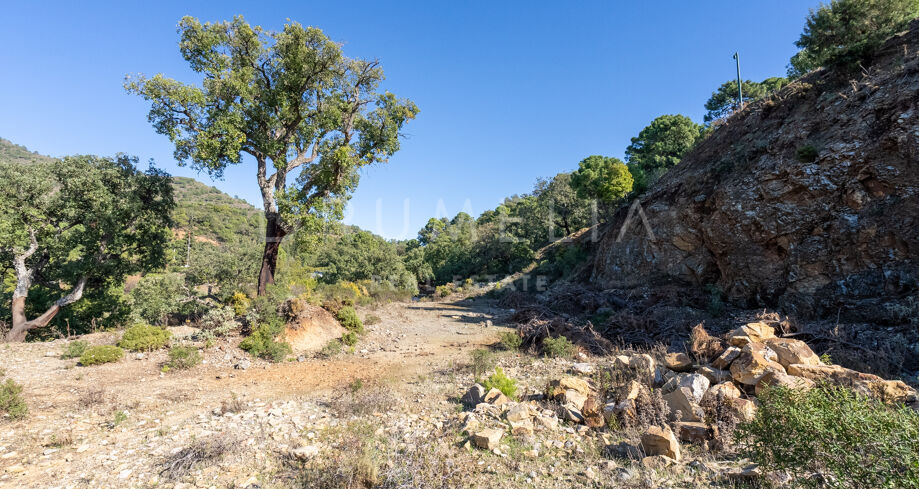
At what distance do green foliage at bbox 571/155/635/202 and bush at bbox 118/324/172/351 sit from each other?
898 inches

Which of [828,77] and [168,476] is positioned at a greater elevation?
[828,77]

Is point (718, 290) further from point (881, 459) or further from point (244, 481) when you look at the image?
point (244, 481)

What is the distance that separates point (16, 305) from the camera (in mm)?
9836

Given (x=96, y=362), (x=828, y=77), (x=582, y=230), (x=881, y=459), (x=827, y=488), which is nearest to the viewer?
(x=881, y=459)

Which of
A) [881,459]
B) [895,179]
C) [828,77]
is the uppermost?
[828,77]

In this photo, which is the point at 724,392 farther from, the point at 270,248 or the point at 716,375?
the point at 270,248

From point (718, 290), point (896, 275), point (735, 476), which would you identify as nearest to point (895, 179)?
point (896, 275)

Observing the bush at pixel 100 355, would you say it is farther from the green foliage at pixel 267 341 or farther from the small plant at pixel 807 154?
the small plant at pixel 807 154

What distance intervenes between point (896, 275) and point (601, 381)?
793cm

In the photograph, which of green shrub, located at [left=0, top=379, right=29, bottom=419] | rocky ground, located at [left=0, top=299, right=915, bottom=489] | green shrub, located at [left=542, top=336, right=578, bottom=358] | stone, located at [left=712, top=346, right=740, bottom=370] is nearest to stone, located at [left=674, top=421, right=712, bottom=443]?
rocky ground, located at [left=0, top=299, right=915, bottom=489]

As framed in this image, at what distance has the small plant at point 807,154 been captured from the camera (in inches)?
398

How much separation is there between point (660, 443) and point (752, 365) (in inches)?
81.1

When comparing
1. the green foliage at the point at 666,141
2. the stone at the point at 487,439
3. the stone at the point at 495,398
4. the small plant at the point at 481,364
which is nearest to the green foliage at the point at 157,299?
the small plant at the point at 481,364

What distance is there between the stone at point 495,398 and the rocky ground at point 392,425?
0.07 feet
